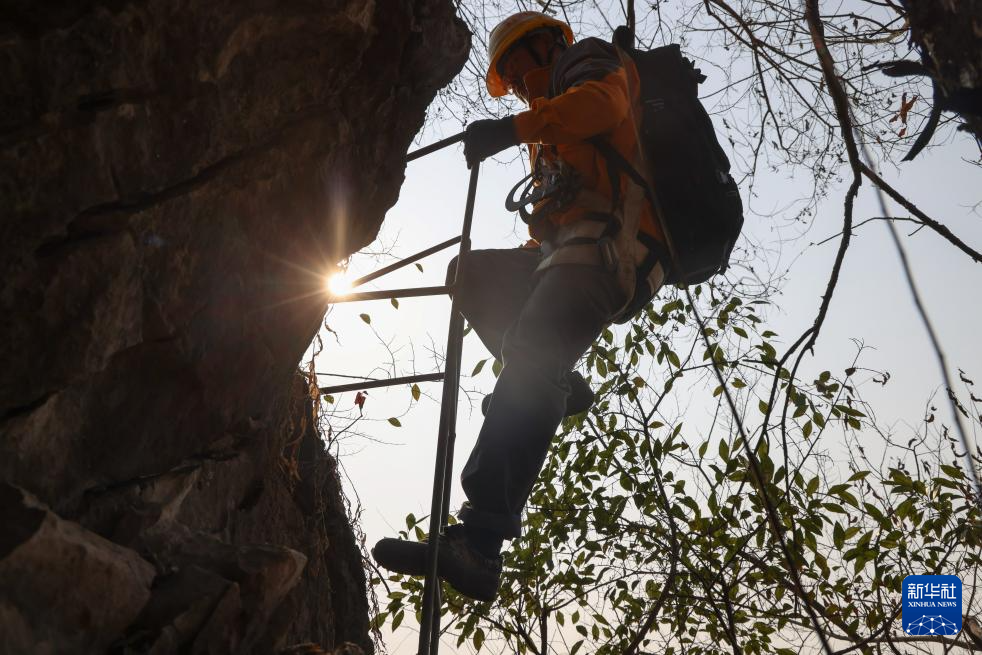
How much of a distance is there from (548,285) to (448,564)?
3.38 feet

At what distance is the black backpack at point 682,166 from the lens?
292 cm

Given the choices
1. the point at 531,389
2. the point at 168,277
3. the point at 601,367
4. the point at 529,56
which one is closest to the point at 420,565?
the point at 531,389

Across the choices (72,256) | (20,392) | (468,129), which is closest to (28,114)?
(72,256)

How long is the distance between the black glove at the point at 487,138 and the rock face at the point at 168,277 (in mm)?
363

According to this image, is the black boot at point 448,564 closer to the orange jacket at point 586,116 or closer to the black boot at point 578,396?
the black boot at point 578,396

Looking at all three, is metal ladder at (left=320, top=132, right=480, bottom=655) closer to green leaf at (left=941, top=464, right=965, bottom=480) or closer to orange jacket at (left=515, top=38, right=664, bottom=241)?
orange jacket at (left=515, top=38, right=664, bottom=241)

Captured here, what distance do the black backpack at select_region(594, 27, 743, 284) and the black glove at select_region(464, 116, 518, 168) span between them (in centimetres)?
37

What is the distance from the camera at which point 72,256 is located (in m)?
1.90

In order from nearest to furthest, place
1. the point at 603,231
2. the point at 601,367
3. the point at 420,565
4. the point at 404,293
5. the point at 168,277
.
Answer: the point at 168,277, the point at 420,565, the point at 603,231, the point at 404,293, the point at 601,367

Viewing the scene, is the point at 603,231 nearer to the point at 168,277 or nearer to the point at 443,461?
the point at 443,461

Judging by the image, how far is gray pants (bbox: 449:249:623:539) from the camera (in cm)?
271

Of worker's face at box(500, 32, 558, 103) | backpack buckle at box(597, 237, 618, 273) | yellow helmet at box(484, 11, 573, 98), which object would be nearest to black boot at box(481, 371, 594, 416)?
backpack buckle at box(597, 237, 618, 273)

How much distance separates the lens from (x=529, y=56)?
361 centimetres

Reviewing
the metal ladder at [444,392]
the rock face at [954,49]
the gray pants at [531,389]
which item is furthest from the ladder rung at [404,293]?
the rock face at [954,49]
